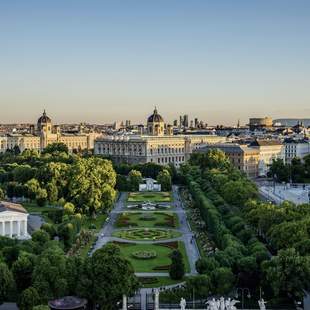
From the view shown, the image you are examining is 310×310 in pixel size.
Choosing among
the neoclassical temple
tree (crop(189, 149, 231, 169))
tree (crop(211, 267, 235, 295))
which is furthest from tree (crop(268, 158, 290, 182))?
tree (crop(211, 267, 235, 295))

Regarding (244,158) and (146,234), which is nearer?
(146,234)

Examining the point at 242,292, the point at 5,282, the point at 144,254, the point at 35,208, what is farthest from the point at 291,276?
the point at 35,208

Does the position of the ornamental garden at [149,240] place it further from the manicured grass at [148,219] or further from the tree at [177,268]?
the tree at [177,268]

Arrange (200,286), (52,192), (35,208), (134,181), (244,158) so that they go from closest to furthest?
1. (200,286)
2. (52,192)
3. (35,208)
4. (134,181)
5. (244,158)

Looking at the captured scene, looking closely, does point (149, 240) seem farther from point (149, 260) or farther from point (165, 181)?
point (165, 181)

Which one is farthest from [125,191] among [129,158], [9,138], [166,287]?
[9,138]

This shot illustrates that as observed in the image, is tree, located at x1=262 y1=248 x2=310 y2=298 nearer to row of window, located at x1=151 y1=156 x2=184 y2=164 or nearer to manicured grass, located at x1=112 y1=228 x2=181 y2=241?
manicured grass, located at x1=112 y1=228 x2=181 y2=241

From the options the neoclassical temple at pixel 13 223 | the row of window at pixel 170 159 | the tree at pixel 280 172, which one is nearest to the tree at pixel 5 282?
the neoclassical temple at pixel 13 223

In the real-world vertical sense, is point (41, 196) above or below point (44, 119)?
below
